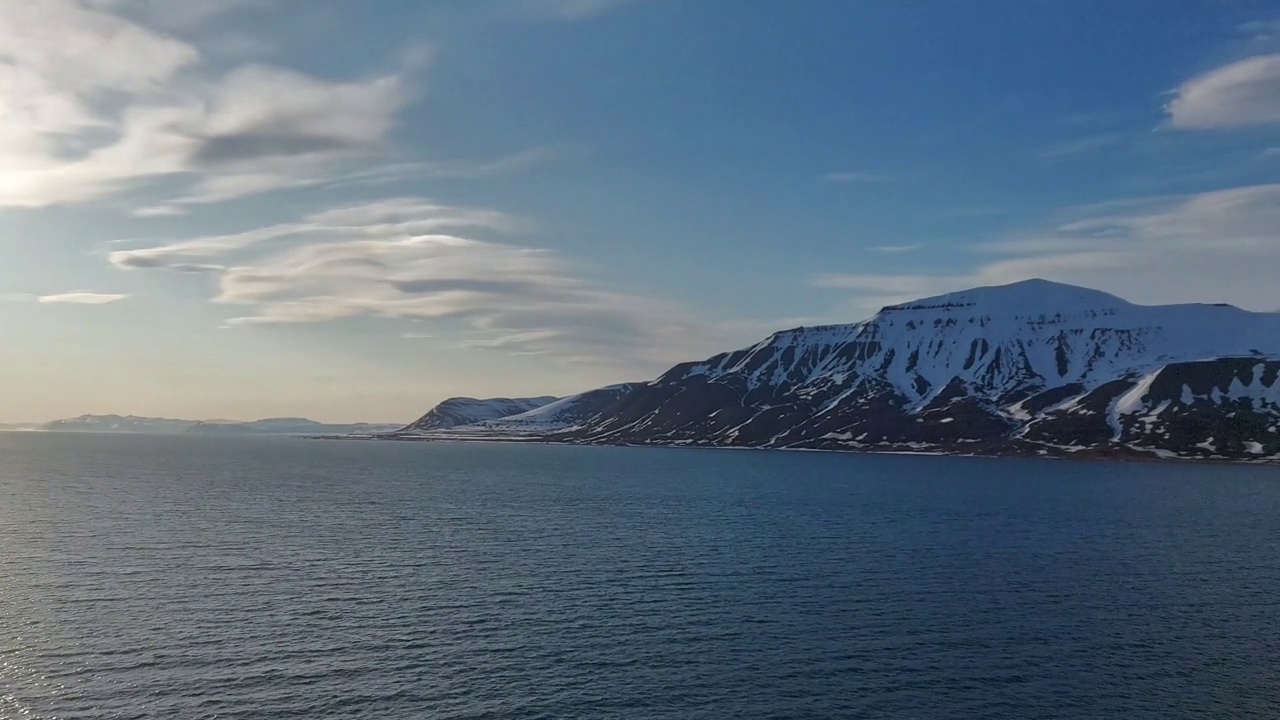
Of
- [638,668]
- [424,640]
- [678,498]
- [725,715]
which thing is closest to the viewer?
[725,715]

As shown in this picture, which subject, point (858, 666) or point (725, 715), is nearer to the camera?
point (725, 715)

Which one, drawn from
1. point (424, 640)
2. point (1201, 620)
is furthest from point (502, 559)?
point (1201, 620)

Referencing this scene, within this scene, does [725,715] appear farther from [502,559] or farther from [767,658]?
[502,559]

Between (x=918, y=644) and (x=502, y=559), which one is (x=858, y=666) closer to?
(x=918, y=644)

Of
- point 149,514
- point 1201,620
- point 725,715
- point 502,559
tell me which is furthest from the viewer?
point 149,514

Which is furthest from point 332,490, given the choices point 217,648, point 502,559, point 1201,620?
point 1201,620

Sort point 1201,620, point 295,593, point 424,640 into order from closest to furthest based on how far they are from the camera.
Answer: point 424,640 → point 1201,620 → point 295,593
